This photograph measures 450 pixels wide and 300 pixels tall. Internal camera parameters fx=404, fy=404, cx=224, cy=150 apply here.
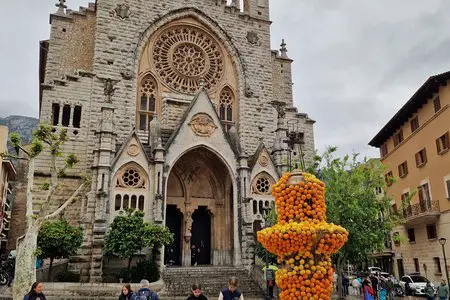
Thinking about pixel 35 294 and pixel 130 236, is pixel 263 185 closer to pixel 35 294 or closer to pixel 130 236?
pixel 130 236

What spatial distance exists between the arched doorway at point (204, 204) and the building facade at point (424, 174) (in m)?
9.56

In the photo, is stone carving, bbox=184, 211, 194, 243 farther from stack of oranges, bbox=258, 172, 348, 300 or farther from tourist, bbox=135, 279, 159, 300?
stack of oranges, bbox=258, 172, 348, 300

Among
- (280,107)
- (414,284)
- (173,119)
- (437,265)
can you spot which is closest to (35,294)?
(173,119)

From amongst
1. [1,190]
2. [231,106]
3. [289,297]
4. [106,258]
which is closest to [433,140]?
[231,106]

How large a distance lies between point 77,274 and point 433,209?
2139 centimetres

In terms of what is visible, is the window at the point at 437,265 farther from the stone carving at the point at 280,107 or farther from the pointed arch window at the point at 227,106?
the pointed arch window at the point at 227,106

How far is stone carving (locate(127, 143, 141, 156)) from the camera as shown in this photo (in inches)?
811

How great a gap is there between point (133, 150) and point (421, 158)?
1990cm

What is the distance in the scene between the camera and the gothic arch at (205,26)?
24844mm

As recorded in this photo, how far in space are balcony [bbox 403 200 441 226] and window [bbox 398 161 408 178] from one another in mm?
3050

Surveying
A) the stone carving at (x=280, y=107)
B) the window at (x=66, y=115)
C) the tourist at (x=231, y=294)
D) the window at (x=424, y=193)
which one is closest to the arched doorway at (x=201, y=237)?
the stone carving at (x=280, y=107)

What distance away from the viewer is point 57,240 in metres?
16.5

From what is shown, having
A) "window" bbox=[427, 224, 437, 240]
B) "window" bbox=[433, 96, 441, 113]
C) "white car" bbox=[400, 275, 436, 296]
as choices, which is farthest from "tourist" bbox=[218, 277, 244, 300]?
"window" bbox=[433, 96, 441, 113]

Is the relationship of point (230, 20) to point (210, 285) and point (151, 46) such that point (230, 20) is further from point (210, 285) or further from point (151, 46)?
point (210, 285)
